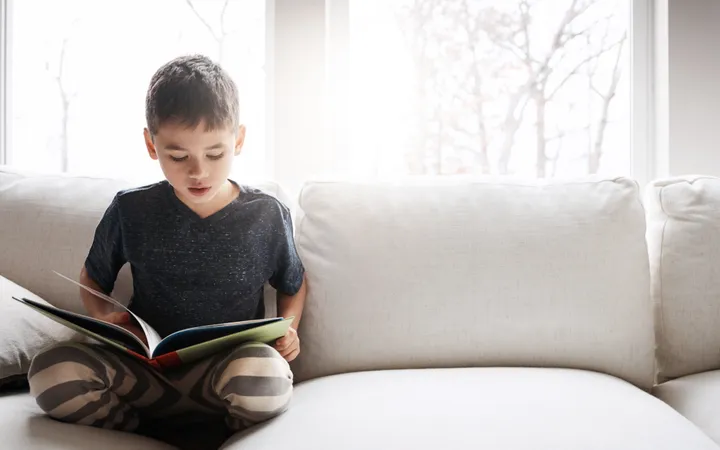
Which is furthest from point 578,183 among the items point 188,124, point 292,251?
point 188,124

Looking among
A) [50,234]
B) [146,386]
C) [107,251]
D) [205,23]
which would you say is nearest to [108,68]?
[205,23]

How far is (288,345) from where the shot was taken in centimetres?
119

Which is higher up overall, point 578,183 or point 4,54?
point 4,54

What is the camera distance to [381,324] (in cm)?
131

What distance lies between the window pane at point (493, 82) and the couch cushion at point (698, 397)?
894mm

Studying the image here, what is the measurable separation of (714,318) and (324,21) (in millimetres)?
1278

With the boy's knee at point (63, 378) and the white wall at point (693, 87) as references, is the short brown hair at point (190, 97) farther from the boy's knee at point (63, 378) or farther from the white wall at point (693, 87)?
the white wall at point (693, 87)

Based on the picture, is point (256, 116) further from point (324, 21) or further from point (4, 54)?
point (4, 54)

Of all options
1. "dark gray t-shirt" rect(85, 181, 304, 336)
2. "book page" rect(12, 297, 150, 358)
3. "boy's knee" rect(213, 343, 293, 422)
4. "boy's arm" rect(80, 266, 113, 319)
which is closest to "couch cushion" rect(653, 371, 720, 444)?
"boy's knee" rect(213, 343, 293, 422)

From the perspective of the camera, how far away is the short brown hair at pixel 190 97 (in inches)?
43.1

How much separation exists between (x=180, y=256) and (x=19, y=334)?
32 centimetres

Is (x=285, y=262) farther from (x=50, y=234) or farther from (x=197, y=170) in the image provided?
(x=50, y=234)

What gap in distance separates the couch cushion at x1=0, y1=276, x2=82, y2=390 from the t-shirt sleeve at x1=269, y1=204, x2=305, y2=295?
404mm

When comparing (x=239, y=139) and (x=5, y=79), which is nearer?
(x=239, y=139)
